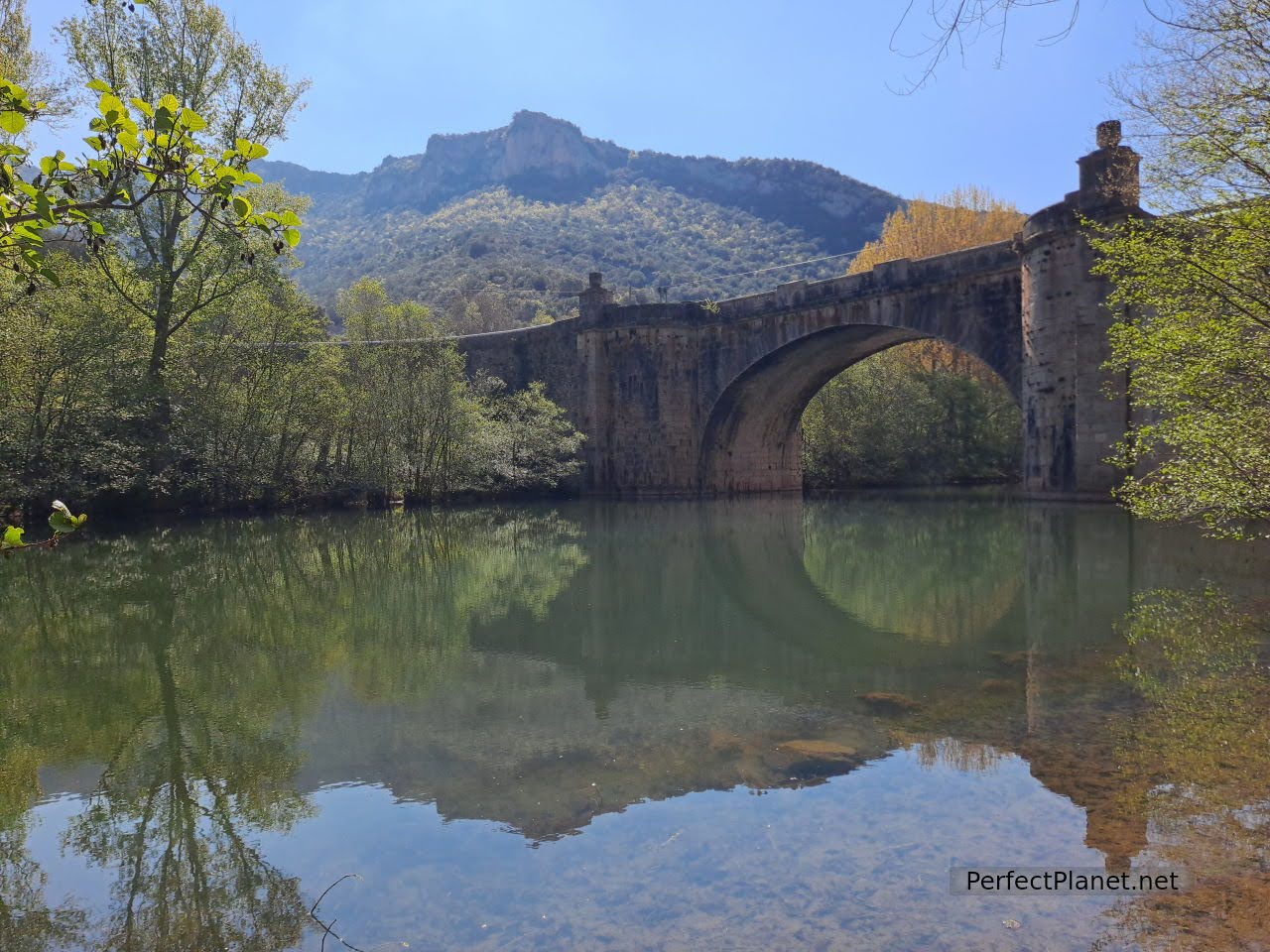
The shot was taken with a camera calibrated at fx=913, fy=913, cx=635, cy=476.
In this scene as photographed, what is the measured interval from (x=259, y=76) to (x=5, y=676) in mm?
18700

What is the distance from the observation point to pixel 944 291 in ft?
73.9

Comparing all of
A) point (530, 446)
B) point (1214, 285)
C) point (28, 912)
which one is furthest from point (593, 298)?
point (28, 912)

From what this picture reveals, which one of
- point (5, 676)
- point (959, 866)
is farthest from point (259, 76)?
point (959, 866)

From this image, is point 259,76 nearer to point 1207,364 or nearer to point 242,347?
point 242,347

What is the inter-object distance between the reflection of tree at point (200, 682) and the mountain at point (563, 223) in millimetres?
41058

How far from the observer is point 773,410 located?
3084 cm

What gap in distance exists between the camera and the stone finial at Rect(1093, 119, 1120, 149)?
1719cm

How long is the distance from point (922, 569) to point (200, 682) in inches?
345

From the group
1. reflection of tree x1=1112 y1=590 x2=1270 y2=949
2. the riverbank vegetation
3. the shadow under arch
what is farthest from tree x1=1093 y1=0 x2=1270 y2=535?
the shadow under arch

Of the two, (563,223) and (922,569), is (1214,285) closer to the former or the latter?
(922,569)

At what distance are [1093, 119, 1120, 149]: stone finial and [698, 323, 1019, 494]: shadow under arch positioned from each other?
799cm

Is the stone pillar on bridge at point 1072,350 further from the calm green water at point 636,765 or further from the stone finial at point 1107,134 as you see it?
the calm green water at point 636,765

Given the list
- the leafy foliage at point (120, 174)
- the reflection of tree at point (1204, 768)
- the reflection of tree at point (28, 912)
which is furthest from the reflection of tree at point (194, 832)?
the reflection of tree at point (1204, 768)

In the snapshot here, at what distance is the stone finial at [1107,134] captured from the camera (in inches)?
677
